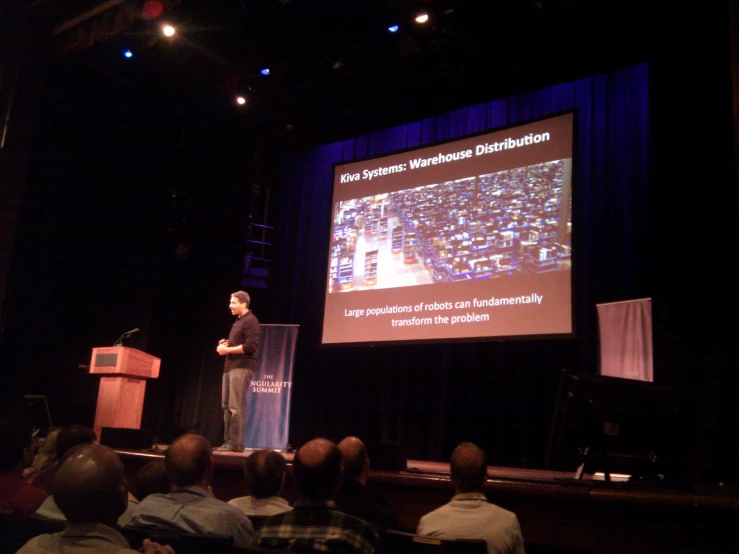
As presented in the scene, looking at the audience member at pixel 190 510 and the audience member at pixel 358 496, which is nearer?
the audience member at pixel 190 510

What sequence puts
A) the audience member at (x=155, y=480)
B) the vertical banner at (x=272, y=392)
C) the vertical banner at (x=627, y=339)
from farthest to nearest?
1. the vertical banner at (x=272, y=392)
2. the vertical banner at (x=627, y=339)
3. the audience member at (x=155, y=480)

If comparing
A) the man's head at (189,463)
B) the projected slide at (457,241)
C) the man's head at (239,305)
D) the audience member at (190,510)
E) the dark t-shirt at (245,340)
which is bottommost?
the audience member at (190,510)

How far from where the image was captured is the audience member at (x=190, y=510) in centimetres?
213


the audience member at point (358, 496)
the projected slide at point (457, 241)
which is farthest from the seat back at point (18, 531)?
the projected slide at point (457, 241)

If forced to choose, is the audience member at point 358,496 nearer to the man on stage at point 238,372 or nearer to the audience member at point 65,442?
the audience member at point 65,442

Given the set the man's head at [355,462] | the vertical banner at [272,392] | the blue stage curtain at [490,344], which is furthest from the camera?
the vertical banner at [272,392]

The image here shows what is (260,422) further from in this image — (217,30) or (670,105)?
(670,105)

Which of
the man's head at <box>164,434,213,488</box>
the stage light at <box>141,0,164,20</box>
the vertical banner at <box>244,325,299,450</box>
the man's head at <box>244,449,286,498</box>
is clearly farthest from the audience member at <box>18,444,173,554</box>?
the vertical banner at <box>244,325,299,450</box>

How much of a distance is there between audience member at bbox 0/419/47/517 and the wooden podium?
283 cm

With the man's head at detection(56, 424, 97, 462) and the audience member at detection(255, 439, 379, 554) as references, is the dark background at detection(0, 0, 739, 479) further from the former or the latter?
the man's head at detection(56, 424, 97, 462)

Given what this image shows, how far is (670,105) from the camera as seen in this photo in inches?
177

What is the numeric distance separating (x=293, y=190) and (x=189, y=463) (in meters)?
6.26

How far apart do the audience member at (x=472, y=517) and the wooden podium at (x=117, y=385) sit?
369 centimetres

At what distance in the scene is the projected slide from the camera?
5.57m
